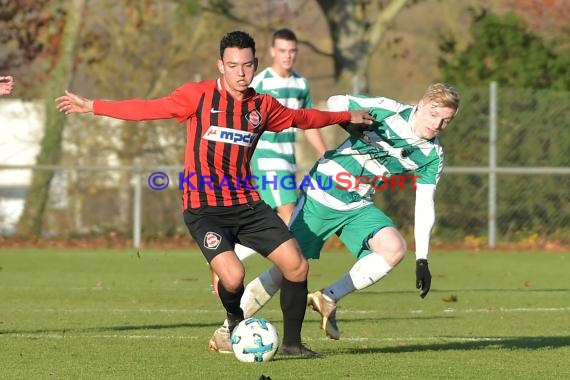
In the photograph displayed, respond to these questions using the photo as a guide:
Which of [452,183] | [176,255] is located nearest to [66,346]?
[176,255]

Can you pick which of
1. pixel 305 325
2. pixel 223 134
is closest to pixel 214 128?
pixel 223 134

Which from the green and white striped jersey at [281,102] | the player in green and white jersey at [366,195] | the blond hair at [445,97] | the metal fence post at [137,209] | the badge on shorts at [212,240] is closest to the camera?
the badge on shorts at [212,240]

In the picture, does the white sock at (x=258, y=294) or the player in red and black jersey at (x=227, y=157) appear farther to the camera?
the white sock at (x=258, y=294)

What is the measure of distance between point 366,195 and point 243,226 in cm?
111

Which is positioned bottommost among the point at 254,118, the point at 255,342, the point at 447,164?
the point at 255,342

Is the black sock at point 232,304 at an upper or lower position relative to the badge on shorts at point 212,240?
lower

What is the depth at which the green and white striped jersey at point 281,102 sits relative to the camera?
11.3 meters

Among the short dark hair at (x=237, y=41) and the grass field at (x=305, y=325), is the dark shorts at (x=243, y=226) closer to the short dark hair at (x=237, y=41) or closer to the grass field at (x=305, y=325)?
the grass field at (x=305, y=325)

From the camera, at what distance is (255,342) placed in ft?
23.3

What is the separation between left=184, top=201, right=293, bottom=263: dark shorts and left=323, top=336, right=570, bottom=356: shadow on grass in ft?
2.52

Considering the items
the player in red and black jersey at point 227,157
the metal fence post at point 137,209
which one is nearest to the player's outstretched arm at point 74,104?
the player in red and black jersey at point 227,157

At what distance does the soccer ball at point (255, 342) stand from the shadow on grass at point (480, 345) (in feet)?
1.83

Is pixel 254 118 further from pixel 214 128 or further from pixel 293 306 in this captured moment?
pixel 293 306

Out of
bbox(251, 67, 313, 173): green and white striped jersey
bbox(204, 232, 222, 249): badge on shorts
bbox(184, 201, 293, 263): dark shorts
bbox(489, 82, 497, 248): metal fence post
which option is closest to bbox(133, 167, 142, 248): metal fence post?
bbox(489, 82, 497, 248): metal fence post
